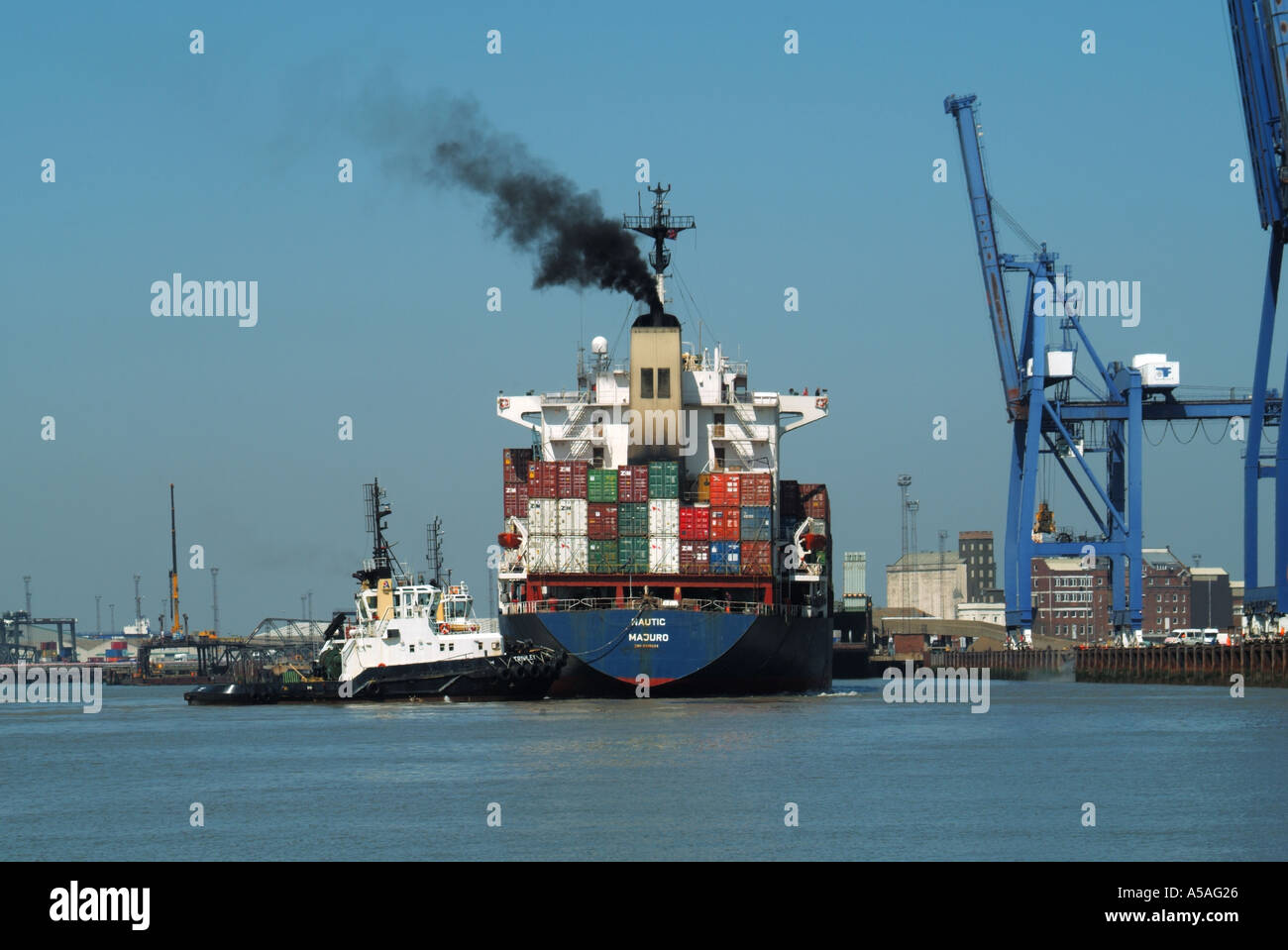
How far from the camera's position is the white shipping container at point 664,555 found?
213ft

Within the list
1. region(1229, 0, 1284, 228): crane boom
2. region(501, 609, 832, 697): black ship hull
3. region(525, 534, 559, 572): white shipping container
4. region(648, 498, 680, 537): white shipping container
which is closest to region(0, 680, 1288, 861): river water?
region(501, 609, 832, 697): black ship hull

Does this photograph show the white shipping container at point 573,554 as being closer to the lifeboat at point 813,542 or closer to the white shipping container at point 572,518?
the white shipping container at point 572,518

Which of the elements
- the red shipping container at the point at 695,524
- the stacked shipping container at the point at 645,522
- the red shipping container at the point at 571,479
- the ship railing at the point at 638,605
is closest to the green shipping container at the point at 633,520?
the stacked shipping container at the point at 645,522

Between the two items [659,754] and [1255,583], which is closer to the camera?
[659,754]

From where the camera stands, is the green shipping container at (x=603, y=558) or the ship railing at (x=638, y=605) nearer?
the ship railing at (x=638, y=605)

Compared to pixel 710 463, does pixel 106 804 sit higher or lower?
lower

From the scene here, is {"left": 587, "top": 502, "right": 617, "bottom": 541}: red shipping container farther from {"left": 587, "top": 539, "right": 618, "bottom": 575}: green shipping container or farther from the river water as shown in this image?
the river water

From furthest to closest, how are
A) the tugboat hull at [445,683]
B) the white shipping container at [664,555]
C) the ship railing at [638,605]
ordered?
1. the tugboat hull at [445,683]
2. the white shipping container at [664,555]
3. the ship railing at [638,605]

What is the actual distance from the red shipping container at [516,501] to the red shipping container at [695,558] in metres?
9.30
